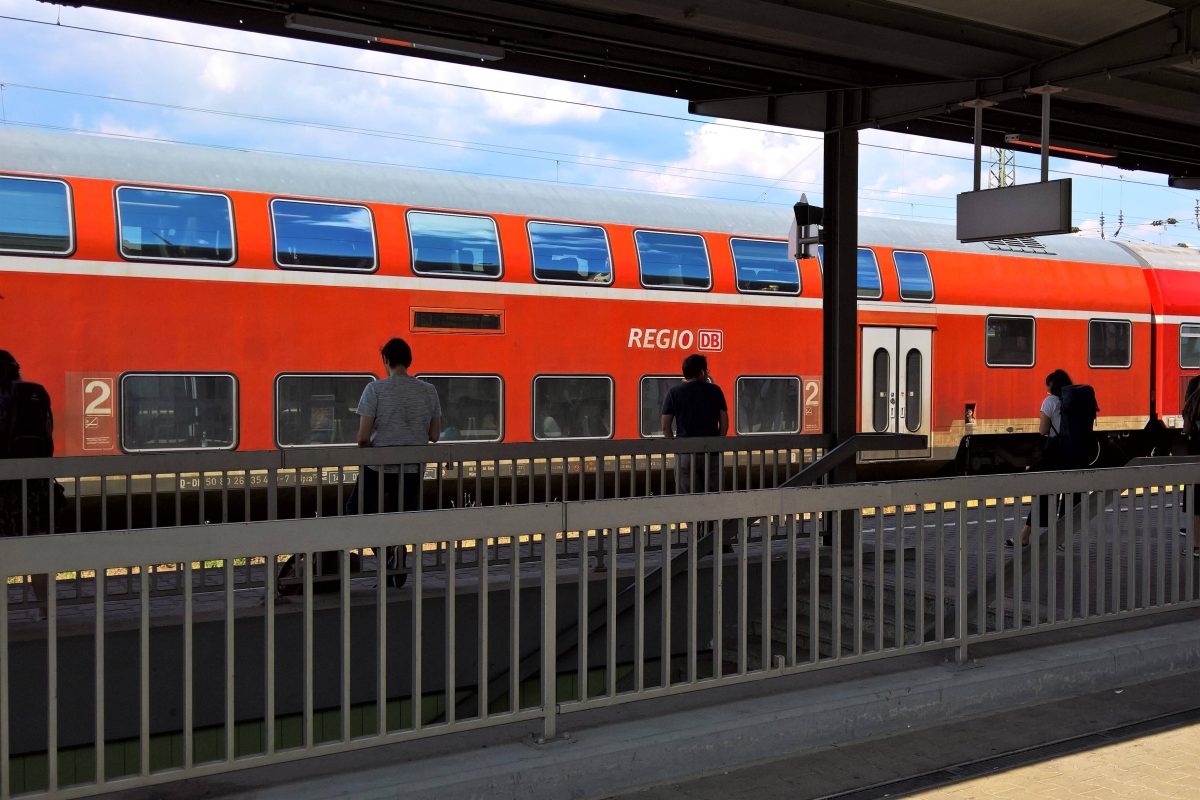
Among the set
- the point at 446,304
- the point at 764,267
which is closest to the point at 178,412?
the point at 446,304

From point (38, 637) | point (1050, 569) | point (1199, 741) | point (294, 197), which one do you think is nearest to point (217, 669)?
point (38, 637)

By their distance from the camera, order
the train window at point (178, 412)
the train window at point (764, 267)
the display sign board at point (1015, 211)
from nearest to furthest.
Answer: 1. the display sign board at point (1015, 211)
2. the train window at point (178, 412)
3. the train window at point (764, 267)

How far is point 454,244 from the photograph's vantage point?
1322 cm

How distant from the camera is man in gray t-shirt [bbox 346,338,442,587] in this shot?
26.4 feet

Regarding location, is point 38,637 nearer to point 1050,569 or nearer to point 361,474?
point 361,474

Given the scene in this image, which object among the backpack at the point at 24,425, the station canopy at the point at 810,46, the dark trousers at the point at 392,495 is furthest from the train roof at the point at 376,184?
the dark trousers at the point at 392,495

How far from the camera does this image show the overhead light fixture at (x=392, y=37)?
7578 mm

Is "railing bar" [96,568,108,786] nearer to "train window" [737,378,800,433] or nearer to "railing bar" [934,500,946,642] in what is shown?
"railing bar" [934,500,946,642]

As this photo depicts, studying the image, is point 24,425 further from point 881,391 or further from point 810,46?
point 881,391

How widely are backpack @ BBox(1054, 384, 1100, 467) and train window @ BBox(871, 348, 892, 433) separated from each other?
5.96 metres

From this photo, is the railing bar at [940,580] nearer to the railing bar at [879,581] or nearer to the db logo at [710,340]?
the railing bar at [879,581]

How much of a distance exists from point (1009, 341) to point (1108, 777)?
13.9m

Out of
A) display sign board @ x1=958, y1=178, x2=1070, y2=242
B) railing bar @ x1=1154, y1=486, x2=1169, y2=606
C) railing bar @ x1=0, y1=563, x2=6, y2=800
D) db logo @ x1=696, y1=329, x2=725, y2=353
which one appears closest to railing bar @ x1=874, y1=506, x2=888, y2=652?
railing bar @ x1=1154, y1=486, x2=1169, y2=606

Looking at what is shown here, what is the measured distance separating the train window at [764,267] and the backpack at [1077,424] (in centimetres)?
537
